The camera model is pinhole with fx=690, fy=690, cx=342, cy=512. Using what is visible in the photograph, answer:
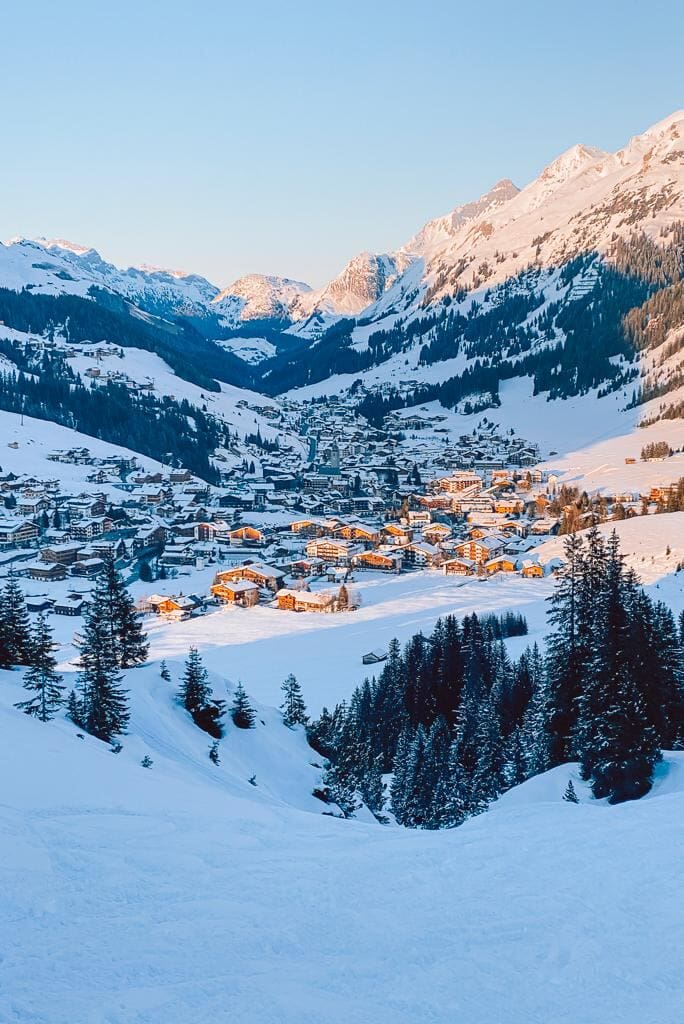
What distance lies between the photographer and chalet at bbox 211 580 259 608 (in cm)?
6806

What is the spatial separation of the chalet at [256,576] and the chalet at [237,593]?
282 centimetres

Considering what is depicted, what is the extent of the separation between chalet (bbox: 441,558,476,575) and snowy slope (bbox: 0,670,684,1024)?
6372 centimetres

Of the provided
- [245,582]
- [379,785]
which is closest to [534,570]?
[245,582]

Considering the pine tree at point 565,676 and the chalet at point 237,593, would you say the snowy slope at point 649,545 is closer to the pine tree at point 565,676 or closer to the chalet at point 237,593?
the pine tree at point 565,676

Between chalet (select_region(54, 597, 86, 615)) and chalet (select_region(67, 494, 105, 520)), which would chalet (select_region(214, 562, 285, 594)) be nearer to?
chalet (select_region(54, 597, 86, 615))

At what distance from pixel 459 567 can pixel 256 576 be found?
2310 cm

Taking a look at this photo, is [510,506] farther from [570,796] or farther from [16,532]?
[570,796]

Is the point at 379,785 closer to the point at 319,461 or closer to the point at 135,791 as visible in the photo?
the point at 135,791

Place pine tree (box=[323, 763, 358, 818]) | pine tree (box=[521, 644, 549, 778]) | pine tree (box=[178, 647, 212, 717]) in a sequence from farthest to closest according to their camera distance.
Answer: pine tree (box=[178, 647, 212, 717]), pine tree (box=[323, 763, 358, 818]), pine tree (box=[521, 644, 549, 778])

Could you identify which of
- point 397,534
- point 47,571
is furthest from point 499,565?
point 47,571

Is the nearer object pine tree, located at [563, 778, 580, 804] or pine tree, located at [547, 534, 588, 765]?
pine tree, located at [563, 778, 580, 804]

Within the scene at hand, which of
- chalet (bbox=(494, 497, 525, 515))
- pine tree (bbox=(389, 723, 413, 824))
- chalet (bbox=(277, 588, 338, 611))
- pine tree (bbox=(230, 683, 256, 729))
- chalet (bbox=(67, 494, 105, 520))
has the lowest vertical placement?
pine tree (bbox=(389, 723, 413, 824))

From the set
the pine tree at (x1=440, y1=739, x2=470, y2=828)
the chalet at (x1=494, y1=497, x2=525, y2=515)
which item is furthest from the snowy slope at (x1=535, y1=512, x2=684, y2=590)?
the pine tree at (x1=440, y1=739, x2=470, y2=828)

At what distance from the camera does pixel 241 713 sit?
1191 inches
